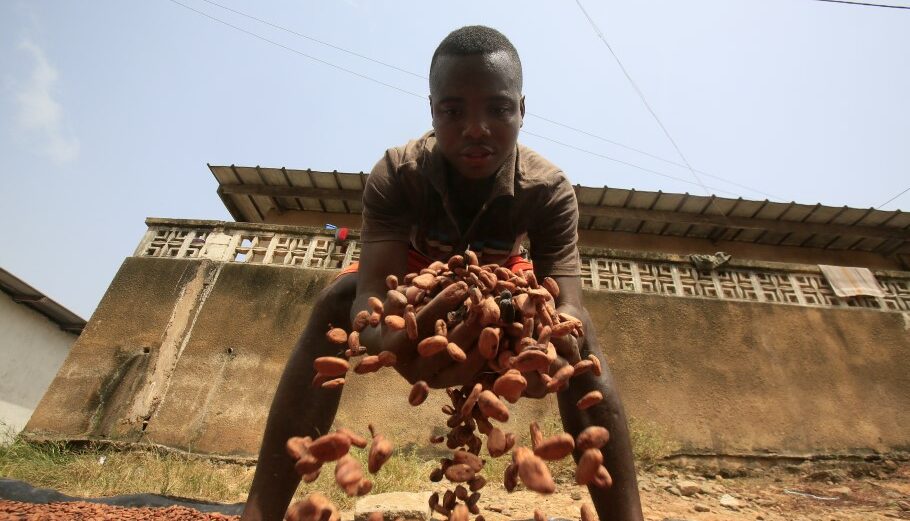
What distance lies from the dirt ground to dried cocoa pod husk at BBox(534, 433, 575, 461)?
5.05ft

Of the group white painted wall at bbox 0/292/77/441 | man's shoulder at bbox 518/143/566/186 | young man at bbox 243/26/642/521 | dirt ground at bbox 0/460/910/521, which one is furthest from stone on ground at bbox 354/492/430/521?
white painted wall at bbox 0/292/77/441

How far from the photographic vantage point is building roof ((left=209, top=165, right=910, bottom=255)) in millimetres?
6641

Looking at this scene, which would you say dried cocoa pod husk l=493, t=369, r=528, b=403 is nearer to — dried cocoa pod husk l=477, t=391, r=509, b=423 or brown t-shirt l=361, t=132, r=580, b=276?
dried cocoa pod husk l=477, t=391, r=509, b=423

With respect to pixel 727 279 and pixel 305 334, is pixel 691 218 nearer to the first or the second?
pixel 727 279

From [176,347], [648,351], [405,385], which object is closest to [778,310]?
[648,351]

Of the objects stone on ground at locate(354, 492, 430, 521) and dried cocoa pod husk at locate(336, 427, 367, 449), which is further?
stone on ground at locate(354, 492, 430, 521)

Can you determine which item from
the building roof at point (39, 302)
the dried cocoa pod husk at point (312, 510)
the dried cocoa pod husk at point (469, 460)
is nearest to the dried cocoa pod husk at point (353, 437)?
the dried cocoa pod husk at point (312, 510)

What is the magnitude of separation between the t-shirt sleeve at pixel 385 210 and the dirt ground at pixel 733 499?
1310mm

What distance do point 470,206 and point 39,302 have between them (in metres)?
10.5

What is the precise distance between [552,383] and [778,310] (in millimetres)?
5314

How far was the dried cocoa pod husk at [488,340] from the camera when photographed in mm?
1067

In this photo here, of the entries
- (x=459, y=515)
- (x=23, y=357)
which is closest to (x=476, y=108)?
(x=459, y=515)

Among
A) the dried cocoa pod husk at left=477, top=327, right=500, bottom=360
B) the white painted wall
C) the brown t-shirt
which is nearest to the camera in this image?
the dried cocoa pod husk at left=477, top=327, right=500, bottom=360

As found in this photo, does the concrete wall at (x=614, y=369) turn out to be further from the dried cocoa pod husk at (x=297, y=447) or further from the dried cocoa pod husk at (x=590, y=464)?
the dried cocoa pod husk at (x=590, y=464)
